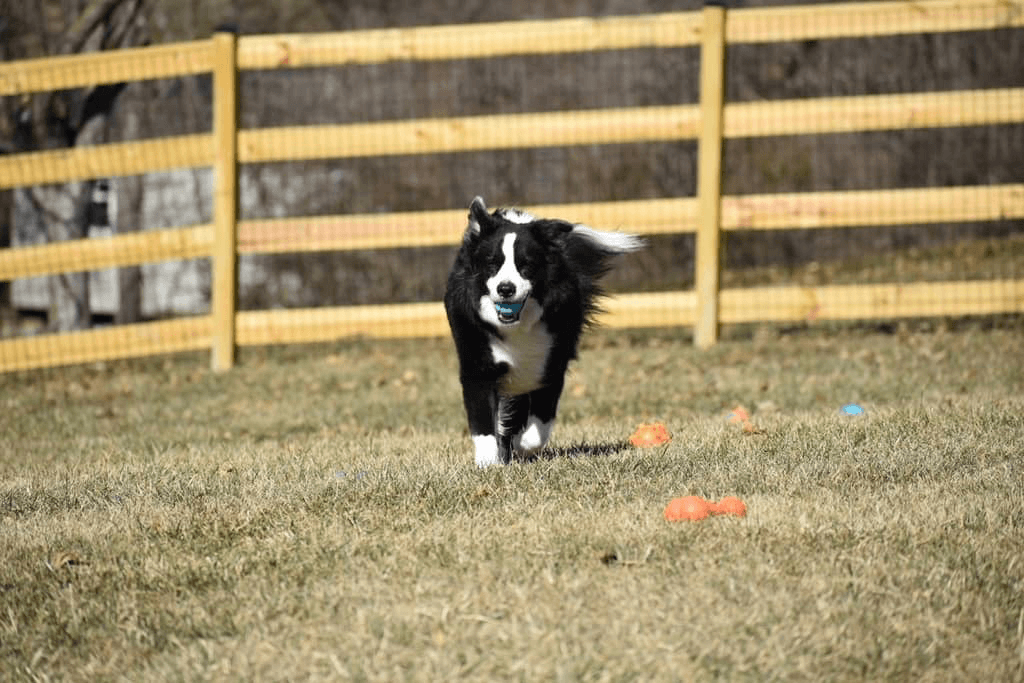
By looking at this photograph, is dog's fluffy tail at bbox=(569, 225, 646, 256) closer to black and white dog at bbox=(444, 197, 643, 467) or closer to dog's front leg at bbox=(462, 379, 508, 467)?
black and white dog at bbox=(444, 197, 643, 467)

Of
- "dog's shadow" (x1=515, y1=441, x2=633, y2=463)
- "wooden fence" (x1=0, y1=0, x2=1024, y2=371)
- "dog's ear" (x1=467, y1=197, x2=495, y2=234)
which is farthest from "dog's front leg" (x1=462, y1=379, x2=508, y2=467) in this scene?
"wooden fence" (x1=0, y1=0, x2=1024, y2=371)

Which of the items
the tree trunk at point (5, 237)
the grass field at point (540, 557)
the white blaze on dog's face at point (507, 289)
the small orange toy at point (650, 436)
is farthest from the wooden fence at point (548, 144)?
the white blaze on dog's face at point (507, 289)

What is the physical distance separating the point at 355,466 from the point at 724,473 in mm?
1616

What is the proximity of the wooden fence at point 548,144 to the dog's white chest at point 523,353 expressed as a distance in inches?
155

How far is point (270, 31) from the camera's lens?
13562 mm

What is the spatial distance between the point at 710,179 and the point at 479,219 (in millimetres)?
4505

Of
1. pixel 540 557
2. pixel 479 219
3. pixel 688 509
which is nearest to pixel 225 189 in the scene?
pixel 479 219

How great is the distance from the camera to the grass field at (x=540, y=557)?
3584mm

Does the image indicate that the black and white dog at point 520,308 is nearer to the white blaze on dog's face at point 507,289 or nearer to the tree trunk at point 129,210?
the white blaze on dog's face at point 507,289

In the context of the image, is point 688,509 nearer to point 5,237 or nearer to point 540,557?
point 540,557

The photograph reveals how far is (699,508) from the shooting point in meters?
4.49

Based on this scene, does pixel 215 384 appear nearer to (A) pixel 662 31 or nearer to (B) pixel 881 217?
(A) pixel 662 31

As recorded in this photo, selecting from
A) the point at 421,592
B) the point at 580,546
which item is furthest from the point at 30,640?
the point at 580,546

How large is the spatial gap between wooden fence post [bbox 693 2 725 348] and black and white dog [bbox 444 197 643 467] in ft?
12.9
